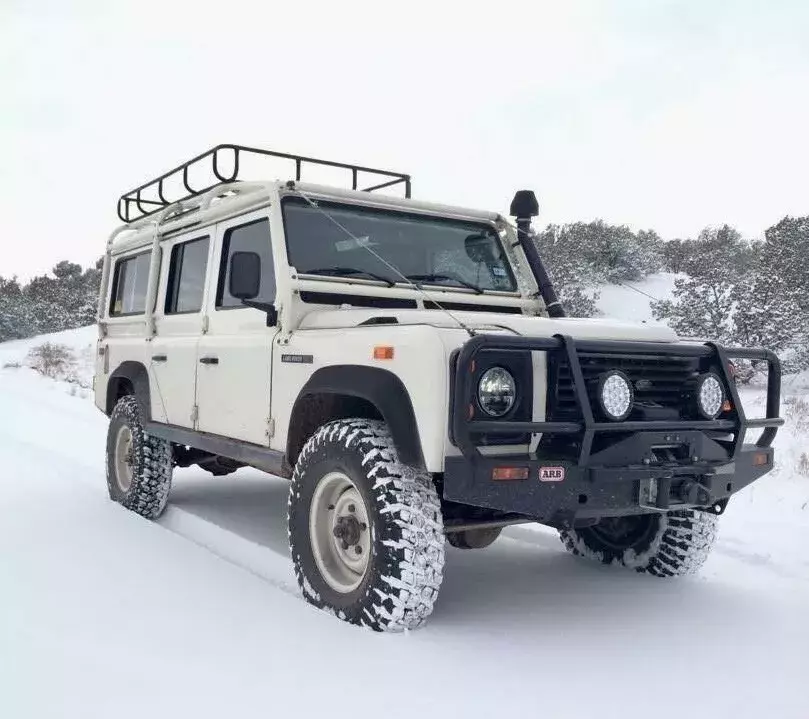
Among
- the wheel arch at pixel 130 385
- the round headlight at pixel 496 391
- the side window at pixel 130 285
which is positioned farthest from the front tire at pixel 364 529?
the side window at pixel 130 285

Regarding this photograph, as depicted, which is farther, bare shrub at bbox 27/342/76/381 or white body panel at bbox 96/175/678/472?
bare shrub at bbox 27/342/76/381

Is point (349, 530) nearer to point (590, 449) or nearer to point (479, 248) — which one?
point (590, 449)

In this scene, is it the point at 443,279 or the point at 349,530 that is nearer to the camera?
the point at 349,530

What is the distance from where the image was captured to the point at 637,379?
344 centimetres

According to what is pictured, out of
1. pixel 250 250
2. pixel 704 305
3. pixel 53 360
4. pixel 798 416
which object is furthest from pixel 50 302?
pixel 250 250

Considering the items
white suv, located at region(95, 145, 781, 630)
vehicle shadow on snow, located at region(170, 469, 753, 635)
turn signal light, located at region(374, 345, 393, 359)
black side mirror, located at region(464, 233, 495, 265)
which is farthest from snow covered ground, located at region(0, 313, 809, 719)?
black side mirror, located at region(464, 233, 495, 265)

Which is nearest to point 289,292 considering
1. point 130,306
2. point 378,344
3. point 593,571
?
point 378,344

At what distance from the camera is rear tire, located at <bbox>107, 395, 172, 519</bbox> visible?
5.54 metres

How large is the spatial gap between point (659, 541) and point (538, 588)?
734 mm

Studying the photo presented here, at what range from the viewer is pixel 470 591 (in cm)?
407

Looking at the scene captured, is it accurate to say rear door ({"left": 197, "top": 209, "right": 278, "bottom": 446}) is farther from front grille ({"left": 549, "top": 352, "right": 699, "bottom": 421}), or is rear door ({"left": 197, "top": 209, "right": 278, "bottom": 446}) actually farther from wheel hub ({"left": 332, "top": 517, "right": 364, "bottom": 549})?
front grille ({"left": 549, "top": 352, "right": 699, "bottom": 421})

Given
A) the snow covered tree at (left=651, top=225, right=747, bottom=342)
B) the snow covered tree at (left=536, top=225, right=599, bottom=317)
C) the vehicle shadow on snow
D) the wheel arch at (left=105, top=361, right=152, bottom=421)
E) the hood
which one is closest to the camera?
the hood

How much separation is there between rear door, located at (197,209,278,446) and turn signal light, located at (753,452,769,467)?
7.94ft

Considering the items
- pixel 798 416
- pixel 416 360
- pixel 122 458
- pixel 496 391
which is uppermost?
pixel 416 360
